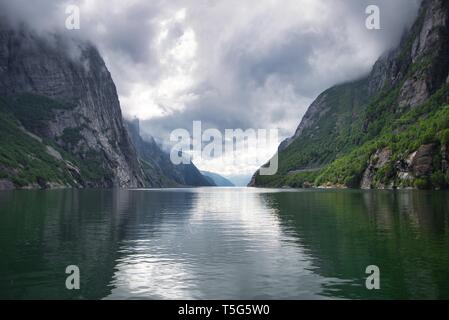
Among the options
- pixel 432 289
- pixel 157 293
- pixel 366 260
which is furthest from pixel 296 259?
pixel 157 293

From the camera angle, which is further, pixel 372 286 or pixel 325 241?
pixel 325 241

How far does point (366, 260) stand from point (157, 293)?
17755mm

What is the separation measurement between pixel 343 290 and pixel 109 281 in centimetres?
1496
